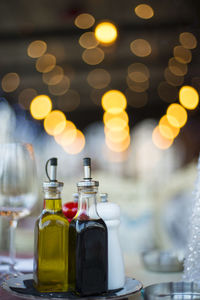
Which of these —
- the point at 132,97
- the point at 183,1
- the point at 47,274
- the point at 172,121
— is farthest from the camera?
the point at 132,97

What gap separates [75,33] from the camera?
3891 mm

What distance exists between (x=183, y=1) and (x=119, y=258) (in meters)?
3.04

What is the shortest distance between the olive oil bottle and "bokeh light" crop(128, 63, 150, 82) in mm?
4874

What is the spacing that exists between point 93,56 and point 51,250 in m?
4.50

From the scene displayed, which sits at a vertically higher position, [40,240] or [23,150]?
[23,150]

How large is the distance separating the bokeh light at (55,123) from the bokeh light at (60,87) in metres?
0.56

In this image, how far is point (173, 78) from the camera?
575 cm

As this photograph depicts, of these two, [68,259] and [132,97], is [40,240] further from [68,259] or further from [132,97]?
[132,97]

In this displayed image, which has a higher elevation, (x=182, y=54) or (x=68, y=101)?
(x=68, y=101)

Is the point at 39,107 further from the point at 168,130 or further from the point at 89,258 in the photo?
the point at 89,258

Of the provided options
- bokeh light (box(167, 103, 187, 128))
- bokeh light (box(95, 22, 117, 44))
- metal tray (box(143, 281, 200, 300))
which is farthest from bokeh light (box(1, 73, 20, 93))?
metal tray (box(143, 281, 200, 300))

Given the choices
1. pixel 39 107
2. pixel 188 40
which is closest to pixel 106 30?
pixel 188 40

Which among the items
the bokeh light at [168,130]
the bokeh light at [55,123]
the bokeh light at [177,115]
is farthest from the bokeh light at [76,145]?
the bokeh light at [177,115]

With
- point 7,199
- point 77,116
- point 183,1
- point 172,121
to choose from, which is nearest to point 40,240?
point 7,199
